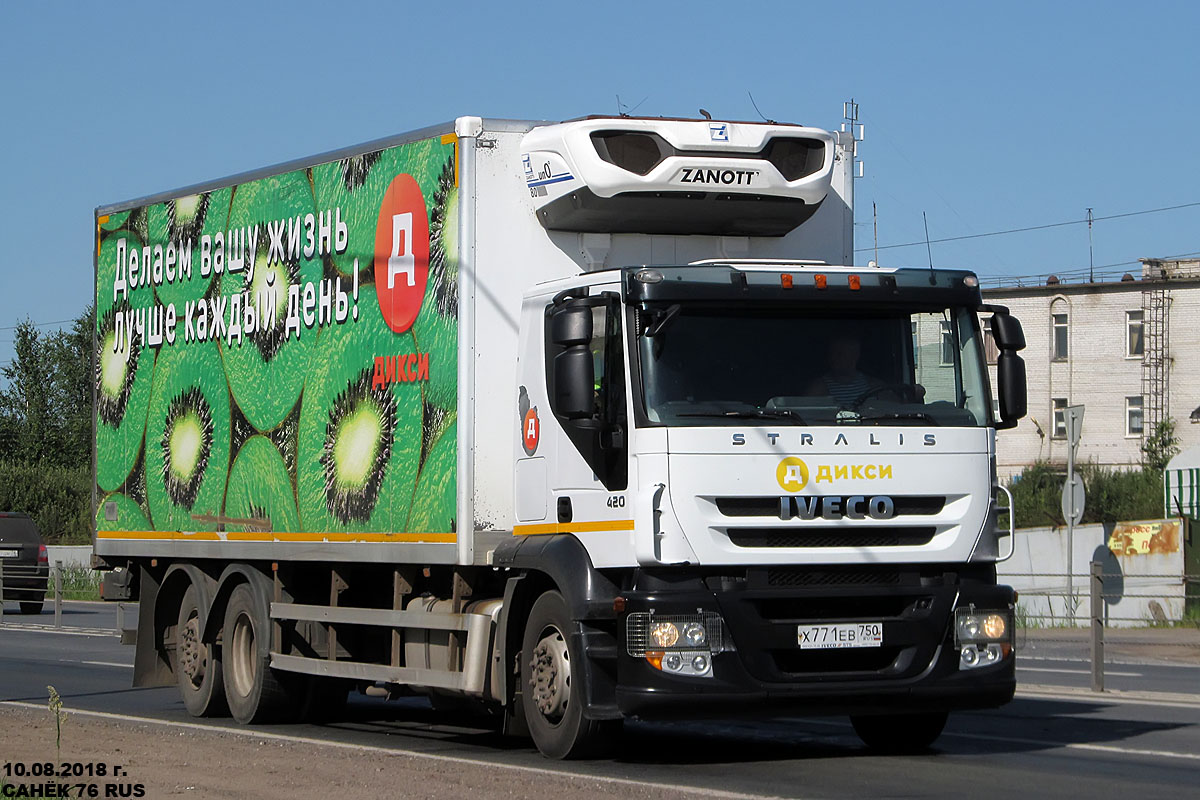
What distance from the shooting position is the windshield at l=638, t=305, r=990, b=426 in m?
10.3

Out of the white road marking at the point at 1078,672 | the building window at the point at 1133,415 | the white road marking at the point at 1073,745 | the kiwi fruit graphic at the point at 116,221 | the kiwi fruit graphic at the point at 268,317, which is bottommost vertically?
the white road marking at the point at 1078,672

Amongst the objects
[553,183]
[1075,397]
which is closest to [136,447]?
[553,183]

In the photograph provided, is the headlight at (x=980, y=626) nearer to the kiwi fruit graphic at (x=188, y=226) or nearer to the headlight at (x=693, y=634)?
the headlight at (x=693, y=634)

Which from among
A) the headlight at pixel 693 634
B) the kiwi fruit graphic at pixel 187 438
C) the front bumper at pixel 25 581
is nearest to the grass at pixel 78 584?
the front bumper at pixel 25 581

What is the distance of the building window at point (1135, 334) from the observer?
70.9 metres

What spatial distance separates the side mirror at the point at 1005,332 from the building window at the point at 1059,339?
63847 mm

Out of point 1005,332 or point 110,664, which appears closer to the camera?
point 1005,332

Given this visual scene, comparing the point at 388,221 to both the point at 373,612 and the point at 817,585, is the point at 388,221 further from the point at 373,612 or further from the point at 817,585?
the point at 817,585

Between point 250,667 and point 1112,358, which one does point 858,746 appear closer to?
point 250,667

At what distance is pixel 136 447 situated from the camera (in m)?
16.1

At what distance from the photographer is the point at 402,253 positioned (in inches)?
493

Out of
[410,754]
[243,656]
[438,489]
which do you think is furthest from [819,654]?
[243,656]

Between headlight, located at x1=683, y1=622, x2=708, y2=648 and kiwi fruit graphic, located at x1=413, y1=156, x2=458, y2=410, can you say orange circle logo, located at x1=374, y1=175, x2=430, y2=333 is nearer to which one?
kiwi fruit graphic, located at x1=413, y1=156, x2=458, y2=410

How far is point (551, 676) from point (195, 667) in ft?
17.5
